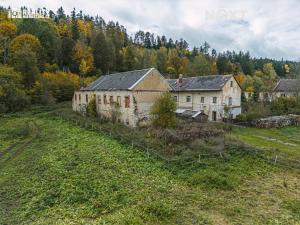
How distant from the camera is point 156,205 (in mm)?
12633

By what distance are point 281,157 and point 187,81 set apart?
2679 centimetres

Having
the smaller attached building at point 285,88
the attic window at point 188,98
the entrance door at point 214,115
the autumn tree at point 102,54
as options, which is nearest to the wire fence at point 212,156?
the entrance door at point 214,115

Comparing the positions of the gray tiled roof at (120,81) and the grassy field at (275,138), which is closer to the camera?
the grassy field at (275,138)

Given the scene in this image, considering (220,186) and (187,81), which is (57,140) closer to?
(220,186)

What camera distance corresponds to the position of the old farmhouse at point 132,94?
3238 centimetres

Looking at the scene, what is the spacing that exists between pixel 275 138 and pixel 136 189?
69.2ft

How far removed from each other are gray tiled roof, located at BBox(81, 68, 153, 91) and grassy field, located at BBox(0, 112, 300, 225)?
1258 centimetres

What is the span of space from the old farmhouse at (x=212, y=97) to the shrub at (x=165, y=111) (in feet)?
39.5

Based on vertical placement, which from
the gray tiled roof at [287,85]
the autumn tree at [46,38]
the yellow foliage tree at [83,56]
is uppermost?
the autumn tree at [46,38]

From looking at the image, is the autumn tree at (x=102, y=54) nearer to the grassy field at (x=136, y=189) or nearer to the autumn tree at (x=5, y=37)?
the autumn tree at (x=5, y=37)

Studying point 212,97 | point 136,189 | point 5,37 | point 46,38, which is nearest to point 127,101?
point 212,97

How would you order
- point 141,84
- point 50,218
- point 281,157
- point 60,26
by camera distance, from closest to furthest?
point 50,218 < point 281,157 < point 141,84 < point 60,26

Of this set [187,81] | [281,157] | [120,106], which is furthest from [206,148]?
[187,81]

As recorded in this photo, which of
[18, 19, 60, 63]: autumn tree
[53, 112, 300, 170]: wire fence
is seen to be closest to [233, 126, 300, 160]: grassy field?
[53, 112, 300, 170]: wire fence
